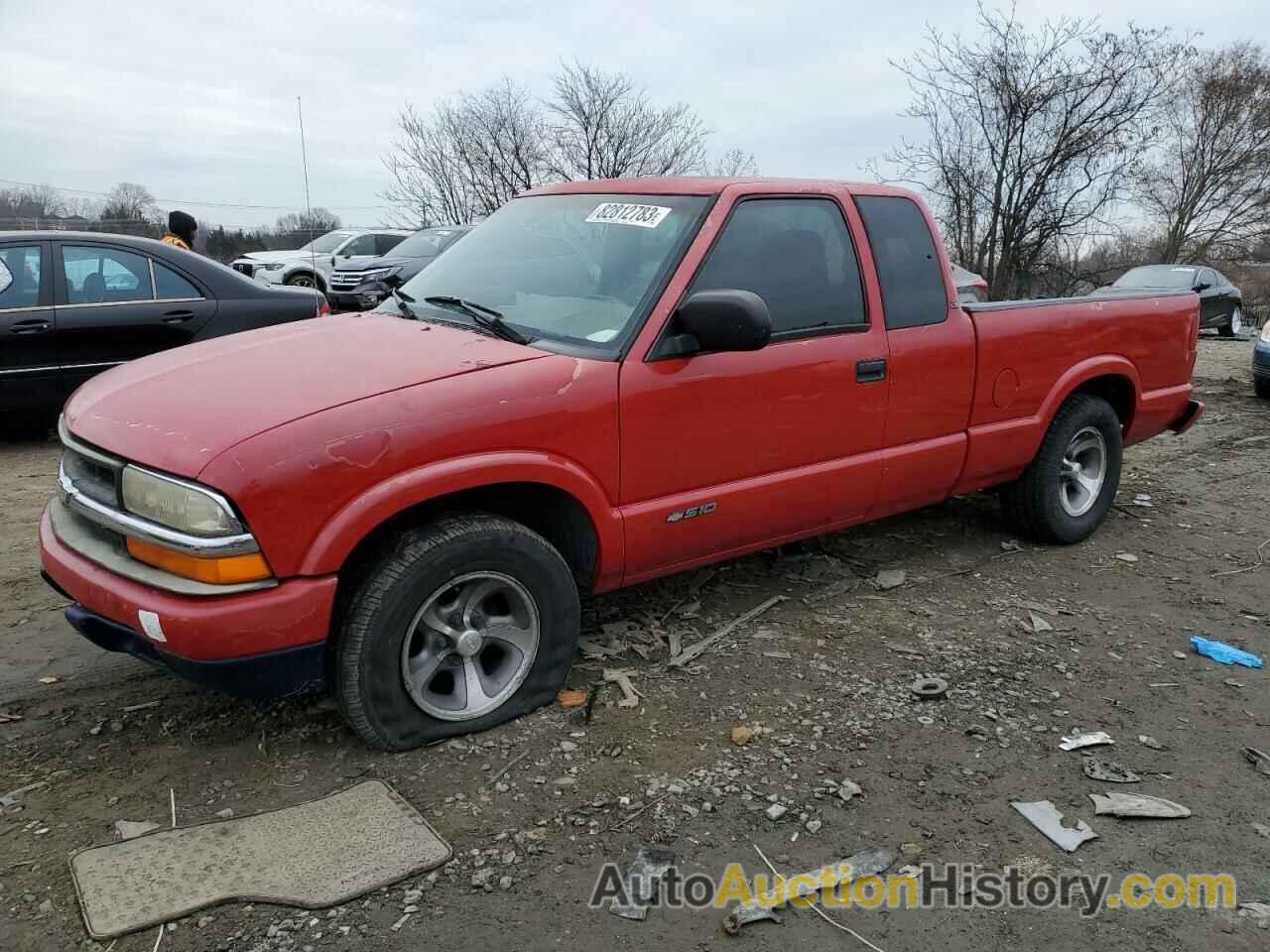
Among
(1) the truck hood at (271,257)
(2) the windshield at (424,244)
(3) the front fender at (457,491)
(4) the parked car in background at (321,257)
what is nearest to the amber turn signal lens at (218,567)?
(3) the front fender at (457,491)

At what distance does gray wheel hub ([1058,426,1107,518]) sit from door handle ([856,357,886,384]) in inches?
70.2

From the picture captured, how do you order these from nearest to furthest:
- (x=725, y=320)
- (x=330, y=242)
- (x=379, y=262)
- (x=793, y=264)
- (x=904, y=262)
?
(x=725, y=320), (x=793, y=264), (x=904, y=262), (x=379, y=262), (x=330, y=242)

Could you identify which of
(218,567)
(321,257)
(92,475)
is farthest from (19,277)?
(321,257)

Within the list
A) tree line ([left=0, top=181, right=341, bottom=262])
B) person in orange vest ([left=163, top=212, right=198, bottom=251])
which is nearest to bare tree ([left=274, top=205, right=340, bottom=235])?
tree line ([left=0, top=181, right=341, bottom=262])

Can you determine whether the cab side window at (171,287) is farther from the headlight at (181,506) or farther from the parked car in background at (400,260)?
the parked car in background at (400,260)

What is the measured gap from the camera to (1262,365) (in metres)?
9.95

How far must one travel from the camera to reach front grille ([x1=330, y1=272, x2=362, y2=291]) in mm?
16125

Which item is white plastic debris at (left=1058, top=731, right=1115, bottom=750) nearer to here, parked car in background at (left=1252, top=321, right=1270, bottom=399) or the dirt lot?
the dirt lot

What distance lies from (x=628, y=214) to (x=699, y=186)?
306mm

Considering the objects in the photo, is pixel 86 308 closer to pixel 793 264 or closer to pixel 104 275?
pixel 104 275

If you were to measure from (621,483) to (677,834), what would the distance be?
1.20 meters

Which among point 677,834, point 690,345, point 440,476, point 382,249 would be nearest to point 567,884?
point 677,834

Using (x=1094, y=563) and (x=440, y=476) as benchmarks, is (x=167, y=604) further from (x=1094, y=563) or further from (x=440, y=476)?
(x=1094, y=563)

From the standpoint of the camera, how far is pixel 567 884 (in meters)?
2.51
